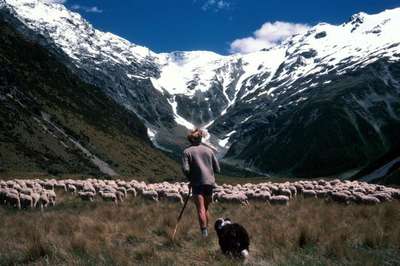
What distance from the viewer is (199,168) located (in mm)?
12023

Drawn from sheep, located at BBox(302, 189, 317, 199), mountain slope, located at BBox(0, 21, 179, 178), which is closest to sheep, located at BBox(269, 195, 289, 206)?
sheep, located at BBox(302, 189, 317, 199)

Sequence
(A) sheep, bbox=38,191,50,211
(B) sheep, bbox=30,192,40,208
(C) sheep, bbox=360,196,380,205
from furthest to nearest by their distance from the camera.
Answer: (A) sheep, bbox=38,191,50,211 → (B) sheep, bbox=30,192,40,208 → (C) sheep, bbox=360,196,380,205

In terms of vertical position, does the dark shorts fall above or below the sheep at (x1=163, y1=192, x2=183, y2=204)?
above

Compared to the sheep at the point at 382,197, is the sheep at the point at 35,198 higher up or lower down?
higher up

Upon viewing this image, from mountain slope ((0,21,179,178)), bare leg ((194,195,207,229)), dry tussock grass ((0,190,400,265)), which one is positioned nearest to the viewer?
dry tussock grass ((0,190,400,265))

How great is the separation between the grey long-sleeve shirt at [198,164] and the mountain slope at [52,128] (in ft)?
223

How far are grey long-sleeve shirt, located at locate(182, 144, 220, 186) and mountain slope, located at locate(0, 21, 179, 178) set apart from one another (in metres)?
67.8

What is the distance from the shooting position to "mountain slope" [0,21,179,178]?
100 m

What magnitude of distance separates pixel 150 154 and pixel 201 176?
6597 inches

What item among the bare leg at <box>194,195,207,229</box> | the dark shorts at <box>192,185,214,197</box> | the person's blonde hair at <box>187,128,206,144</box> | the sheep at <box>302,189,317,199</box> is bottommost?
the sheep at <box>302,189,317,199</box>

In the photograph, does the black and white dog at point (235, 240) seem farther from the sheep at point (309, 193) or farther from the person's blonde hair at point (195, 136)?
the sheep at point (309, 193)

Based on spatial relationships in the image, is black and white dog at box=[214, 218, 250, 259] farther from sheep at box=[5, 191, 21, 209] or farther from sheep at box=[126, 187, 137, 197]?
sheep at box=[126, 187, 137, 197]

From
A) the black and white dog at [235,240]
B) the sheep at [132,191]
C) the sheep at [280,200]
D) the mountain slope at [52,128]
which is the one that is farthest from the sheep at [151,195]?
the mountain slope at [52,128]

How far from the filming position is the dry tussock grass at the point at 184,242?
918 cm
